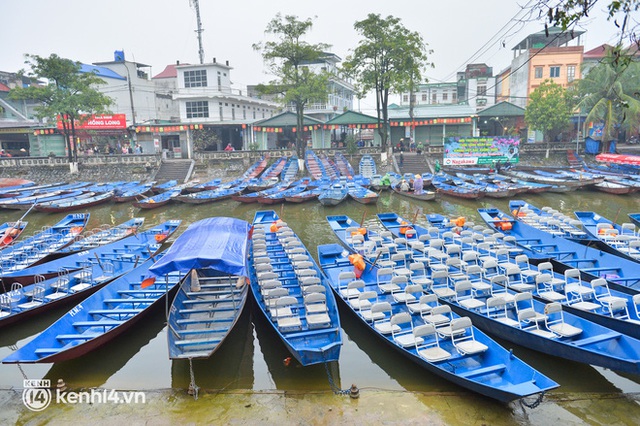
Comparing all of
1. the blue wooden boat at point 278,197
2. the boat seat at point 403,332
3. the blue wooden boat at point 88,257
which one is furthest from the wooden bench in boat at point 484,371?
the blue wooden boat at point 278,197

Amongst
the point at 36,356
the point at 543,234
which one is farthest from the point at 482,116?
the point at 36,356

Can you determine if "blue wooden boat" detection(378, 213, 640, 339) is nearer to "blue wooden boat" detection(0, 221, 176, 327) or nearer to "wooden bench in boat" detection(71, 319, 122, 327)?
"wooden bench in boat" detection(71, 319, 122, 327)

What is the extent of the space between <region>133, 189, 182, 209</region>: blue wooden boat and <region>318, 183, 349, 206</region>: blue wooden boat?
9.93 m

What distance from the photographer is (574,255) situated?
13305 mm

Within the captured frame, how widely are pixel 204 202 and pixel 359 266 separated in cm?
1785

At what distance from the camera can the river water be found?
7.13 metres

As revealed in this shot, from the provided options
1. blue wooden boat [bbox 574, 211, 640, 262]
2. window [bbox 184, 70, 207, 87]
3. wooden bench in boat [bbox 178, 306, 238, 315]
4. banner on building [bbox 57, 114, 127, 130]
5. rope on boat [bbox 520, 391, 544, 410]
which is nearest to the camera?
rope on boat [bbox 520, 391, 544, 410]

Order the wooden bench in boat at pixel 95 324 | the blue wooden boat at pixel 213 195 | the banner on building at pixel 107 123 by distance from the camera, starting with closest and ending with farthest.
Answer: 1. the wooden bench in boat at pixel 95 324
2. the blue wooden boat at pixel 213 195
3. the banner on building at pixel 107 123

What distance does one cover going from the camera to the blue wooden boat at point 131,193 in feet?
91.5

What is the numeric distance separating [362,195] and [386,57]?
532 inches

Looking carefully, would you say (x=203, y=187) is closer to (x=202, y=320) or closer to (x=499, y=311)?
(x=202, y=320)

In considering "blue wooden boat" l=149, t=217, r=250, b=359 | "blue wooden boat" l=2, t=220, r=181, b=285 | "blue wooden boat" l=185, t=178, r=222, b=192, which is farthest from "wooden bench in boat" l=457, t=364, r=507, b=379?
"blue wooden boat" l=185, t=178, r=222, b=192

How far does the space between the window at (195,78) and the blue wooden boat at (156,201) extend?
1859cm

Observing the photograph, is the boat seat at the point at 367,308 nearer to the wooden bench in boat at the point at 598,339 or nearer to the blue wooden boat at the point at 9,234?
the wooden bench in boat at the point at 598,339
